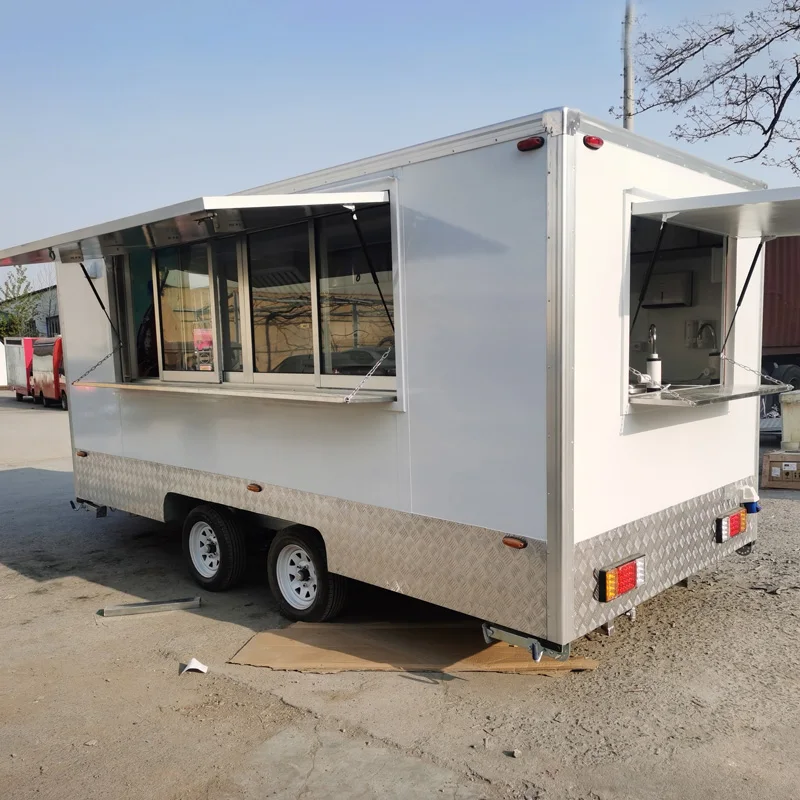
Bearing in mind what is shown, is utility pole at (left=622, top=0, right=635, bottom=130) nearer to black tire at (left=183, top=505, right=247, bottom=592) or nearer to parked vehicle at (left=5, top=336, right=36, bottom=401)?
black tire at (left=183, top=505, right=247, bottom=592)

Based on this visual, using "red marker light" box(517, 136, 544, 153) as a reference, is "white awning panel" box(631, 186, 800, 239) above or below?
below

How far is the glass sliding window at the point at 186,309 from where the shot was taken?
498cm

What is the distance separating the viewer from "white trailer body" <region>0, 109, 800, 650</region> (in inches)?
122

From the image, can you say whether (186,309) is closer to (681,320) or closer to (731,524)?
(681,320)

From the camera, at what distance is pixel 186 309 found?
5.17 m

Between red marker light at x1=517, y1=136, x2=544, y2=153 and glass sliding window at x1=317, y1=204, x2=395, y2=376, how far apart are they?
88 cm

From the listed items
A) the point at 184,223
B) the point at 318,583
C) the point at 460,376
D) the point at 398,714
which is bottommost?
the point at 398,714

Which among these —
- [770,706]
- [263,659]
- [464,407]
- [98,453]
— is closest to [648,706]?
[770,706]

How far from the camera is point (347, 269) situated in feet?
13.2

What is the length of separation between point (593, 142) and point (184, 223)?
2.33 m

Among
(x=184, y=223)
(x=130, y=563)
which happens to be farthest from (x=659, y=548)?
(x=130, y=563)

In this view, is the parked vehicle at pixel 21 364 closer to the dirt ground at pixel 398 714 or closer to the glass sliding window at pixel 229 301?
the dirt ground at pixel 398 714

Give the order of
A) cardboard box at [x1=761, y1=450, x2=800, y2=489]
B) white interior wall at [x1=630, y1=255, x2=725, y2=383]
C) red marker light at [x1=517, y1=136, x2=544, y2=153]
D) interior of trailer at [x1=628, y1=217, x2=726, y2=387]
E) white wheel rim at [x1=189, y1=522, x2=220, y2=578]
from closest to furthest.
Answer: red marker light at [x1=517, y1=136, x2=544, y2=153]
interior of trailer at [x1=628, y1=217, x2=726, y2=387]
white interior wall at [x1=630, y1=255, x2=725, y2=383]
white wheel rim at [x1=189, y1=522, x2=220, y2=578]
cardboard box at [x1=761, y1=450, x2=800, y2=489]

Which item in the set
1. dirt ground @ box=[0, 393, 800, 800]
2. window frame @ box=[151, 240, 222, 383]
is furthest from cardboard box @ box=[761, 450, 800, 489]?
window frame @ box=[151, 240, 222, 383]
